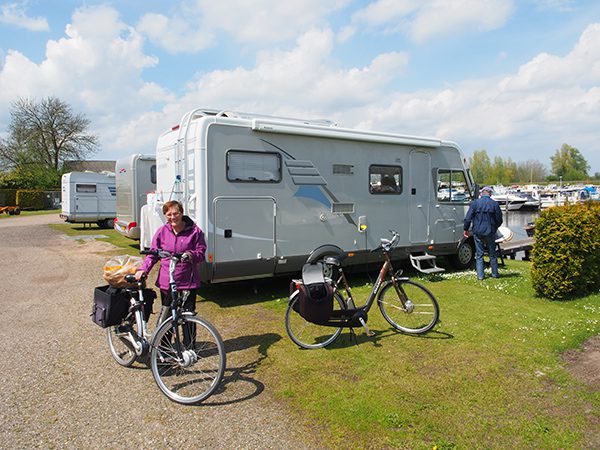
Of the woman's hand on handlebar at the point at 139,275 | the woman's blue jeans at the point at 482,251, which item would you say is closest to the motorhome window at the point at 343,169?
the woman's blue jeans at the point at 482,251

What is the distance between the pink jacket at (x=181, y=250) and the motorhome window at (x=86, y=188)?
1814 centimetres

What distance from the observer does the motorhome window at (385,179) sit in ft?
27.0

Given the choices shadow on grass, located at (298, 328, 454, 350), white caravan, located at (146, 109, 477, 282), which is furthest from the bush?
shadow on grass, located at (298, 328, 454, 350)

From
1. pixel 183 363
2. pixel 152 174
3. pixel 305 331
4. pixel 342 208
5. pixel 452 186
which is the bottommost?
pixel 305 331

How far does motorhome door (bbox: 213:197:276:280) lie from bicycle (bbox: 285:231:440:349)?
1702mm

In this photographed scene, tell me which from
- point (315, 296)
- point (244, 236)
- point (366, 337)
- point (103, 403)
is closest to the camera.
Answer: point (103, 403)

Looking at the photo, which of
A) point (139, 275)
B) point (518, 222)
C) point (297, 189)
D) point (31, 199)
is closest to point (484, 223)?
point (297, 189)

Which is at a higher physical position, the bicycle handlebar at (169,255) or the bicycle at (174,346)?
the bicycle handlebar at (169,255)

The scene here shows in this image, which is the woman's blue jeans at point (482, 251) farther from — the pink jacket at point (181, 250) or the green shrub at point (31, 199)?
the green shrub at point (31, 199)

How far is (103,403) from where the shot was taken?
150 inches

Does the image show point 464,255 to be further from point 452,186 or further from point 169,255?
point 169,255

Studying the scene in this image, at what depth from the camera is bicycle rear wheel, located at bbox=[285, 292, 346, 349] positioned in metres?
4.99

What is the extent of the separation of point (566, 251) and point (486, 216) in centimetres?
194

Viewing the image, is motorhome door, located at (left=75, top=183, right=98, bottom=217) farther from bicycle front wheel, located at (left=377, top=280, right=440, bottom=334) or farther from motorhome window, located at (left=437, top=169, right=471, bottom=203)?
bicycle front wheel, located at (left=377, top=280, right=440, bottom=334)
